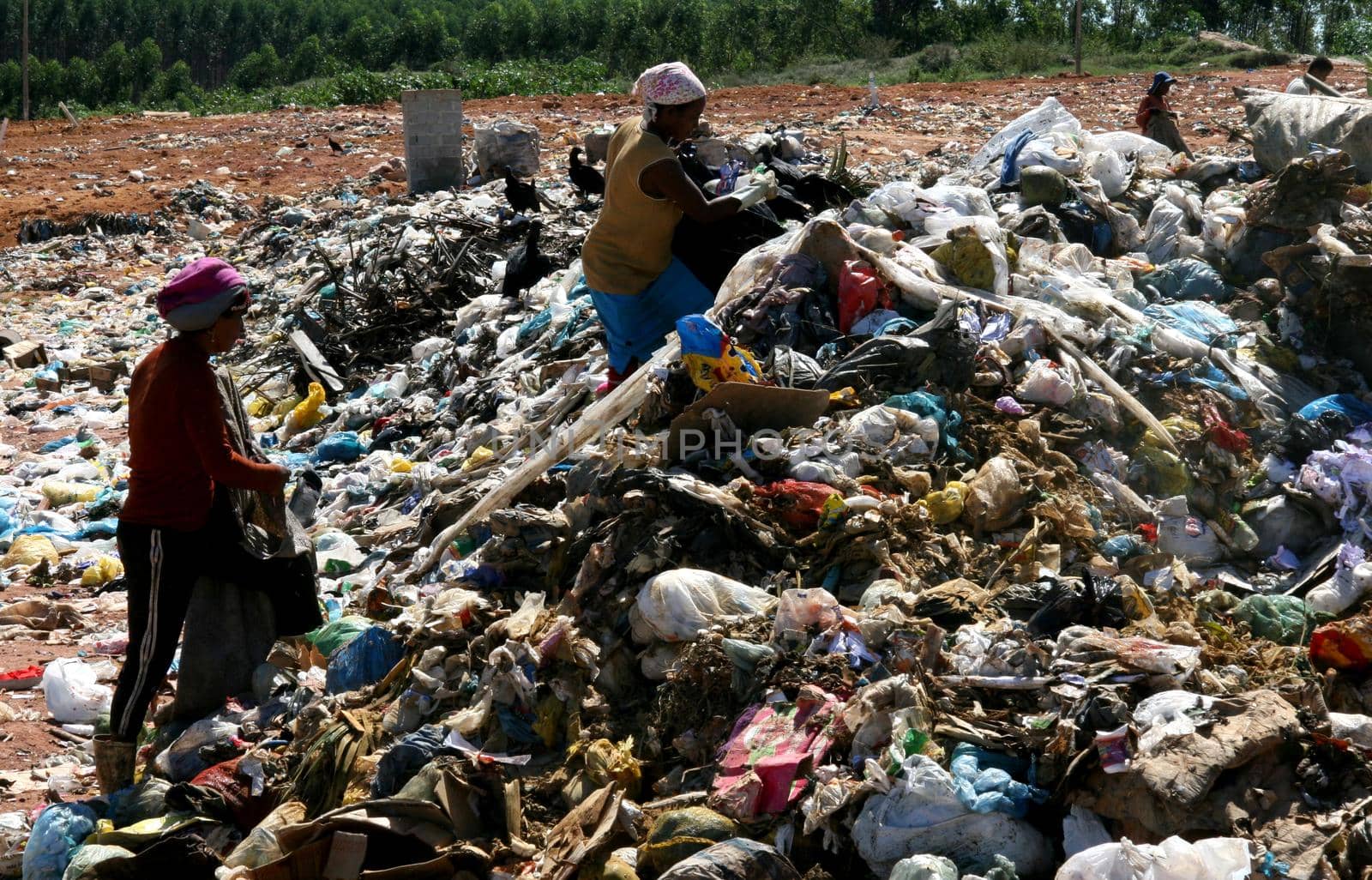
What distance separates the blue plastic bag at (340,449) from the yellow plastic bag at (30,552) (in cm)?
134

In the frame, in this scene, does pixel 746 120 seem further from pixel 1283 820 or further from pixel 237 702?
pixel 1283 820

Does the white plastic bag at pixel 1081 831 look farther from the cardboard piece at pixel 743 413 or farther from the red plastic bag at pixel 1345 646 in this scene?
the cardboard piece at pixel 743 413

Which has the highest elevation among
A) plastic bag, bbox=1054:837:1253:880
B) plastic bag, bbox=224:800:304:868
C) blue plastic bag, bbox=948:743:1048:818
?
plastic bag, bbox=1054:837:1253:880

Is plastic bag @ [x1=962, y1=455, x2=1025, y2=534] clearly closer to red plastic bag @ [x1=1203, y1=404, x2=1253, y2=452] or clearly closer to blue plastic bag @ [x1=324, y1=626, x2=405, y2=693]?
red plastic bag @ [x1=1203, y1=404, x2=1253, y2=452]

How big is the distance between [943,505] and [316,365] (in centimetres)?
482

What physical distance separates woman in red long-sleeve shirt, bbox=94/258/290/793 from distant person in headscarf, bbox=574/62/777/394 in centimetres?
152

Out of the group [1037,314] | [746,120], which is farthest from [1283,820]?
[746,120]

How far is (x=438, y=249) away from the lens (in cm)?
853

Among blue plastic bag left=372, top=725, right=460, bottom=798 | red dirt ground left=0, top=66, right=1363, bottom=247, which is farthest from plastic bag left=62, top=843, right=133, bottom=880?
red dirt ground left=0, top=66, right=1363, bottom=247

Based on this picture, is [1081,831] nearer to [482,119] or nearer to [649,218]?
[649,218]

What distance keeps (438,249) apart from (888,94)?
10017 millimetres

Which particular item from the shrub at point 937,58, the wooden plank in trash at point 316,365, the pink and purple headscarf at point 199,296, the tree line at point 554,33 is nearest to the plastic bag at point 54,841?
the pink and purple headscarf at point 199,296

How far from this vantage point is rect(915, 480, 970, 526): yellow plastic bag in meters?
3.89

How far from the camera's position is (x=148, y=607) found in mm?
A: 3457
